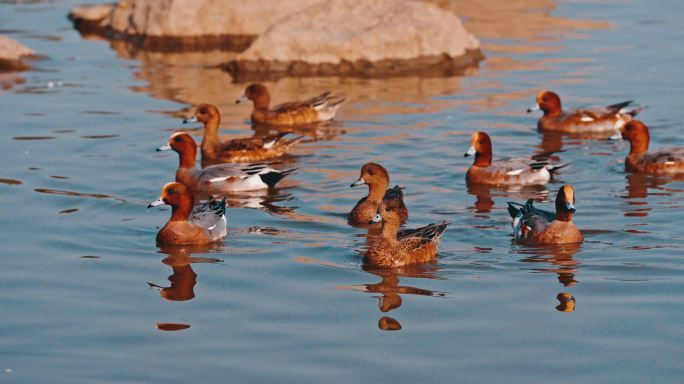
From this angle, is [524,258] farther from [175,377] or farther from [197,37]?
[197,37]

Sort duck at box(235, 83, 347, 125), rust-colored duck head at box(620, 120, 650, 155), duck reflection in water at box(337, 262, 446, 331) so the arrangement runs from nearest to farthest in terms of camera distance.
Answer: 1. duck reflection in water at box(337, 262, 446, 331)
2. rust-colored duck head at box(620, 120, 650, 155)
3. duck at box(235, 83, 347, 125)

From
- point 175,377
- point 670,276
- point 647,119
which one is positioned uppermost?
point 647,119

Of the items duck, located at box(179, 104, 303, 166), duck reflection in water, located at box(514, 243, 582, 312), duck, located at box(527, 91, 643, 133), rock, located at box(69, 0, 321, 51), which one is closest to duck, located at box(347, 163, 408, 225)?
duck reflection in water, located at box(514, 243, 582, 312)

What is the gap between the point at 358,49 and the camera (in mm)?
23172

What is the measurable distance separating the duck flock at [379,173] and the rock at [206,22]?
20.3ft

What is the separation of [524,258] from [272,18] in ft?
50.0

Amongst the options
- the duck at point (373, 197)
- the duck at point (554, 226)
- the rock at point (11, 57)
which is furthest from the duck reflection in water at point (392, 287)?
the rock at point (11, 57)

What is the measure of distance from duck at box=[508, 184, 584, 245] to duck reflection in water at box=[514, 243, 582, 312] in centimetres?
8

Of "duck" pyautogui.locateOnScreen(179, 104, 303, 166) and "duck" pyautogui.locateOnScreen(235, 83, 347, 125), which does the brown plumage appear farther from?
"duck" pyautogui.locateOnScreen(235, 83, 347, 125)

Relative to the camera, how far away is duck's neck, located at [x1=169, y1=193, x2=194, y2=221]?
12789 millimetres

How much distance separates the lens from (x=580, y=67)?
22.7 m

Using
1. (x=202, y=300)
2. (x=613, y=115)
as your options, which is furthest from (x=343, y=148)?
(x=202, y=300)

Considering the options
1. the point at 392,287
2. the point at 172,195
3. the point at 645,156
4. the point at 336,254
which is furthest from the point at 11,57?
the point at 392,287

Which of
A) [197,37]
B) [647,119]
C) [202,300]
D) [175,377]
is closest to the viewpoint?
[175,377]
